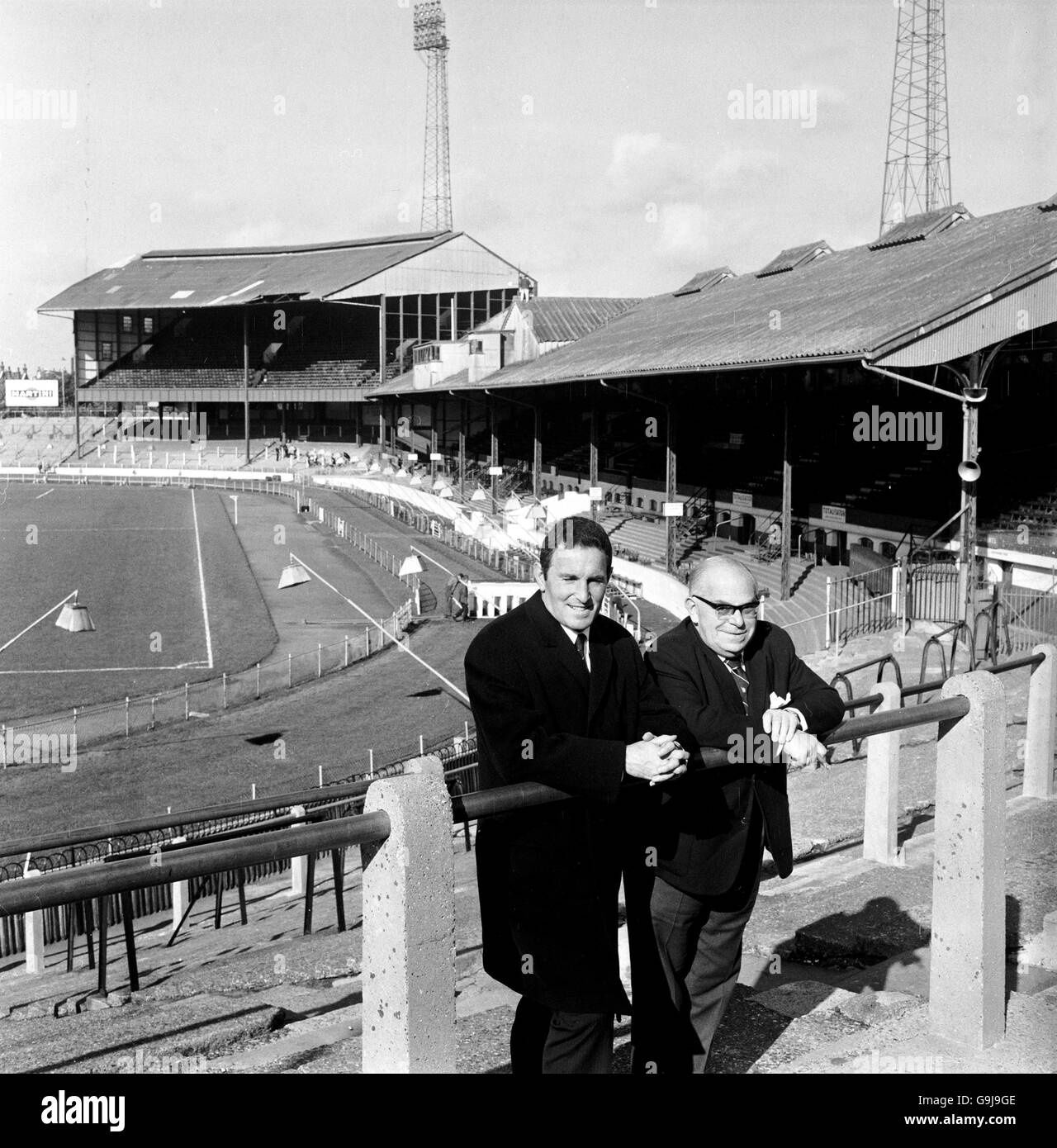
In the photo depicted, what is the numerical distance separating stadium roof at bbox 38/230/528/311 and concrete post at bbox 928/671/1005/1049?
264 ft

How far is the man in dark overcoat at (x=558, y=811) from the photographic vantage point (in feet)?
11.2

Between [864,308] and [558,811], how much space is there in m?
25.5

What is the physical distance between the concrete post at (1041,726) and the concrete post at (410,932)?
5.41 meters

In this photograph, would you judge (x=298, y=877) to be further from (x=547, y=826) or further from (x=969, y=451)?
(x=969, y=451)

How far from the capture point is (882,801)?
7035 millimetres

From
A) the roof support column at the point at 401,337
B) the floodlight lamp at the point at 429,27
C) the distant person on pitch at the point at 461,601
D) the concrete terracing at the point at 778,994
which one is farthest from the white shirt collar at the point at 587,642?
the floodlight lamp at the point at 429,27

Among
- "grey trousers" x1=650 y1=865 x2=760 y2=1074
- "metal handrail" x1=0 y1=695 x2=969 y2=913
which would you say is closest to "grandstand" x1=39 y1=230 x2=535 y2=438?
"grey trousers" x1=650 y1=865 x2=760 y2=1074

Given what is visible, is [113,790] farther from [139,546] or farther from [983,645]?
[139,546]

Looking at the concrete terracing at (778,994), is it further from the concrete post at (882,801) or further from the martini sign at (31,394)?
the martini sign at (31,394)

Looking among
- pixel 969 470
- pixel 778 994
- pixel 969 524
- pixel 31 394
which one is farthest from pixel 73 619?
pixel 31 394

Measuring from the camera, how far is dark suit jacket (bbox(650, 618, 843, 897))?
156 inches

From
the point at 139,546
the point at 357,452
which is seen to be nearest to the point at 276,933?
the point at 139,546

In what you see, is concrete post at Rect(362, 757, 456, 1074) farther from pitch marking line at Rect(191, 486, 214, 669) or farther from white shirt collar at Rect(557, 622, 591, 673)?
pitch marking line at Rect(191, 486, 214, 669)
